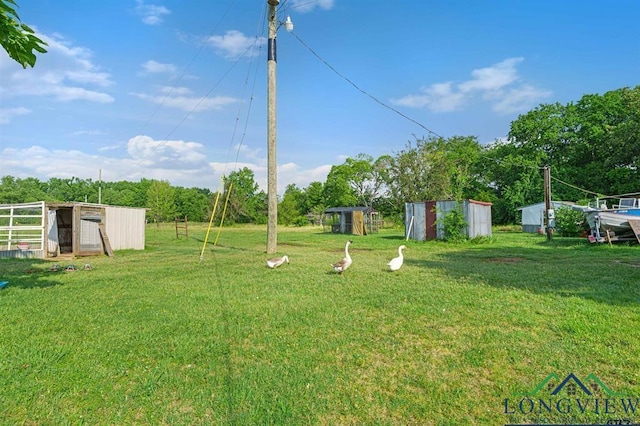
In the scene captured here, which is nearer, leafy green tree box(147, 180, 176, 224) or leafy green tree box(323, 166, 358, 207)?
leafy green tree box(147, 180, 176, 224)

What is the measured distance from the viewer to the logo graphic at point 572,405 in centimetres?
255

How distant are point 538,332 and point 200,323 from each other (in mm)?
4201

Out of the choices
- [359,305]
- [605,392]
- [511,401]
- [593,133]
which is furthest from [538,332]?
[593,133]

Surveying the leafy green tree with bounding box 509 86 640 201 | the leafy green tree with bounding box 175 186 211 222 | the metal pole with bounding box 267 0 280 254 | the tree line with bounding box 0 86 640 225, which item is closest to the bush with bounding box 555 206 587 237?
the tree line with bounding box 0 86 640 225

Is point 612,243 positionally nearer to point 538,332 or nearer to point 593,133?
point 538,332

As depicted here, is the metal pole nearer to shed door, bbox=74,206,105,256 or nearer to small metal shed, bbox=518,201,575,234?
shed door, bbox=74,206,105,256

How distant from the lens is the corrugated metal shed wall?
52.7ft

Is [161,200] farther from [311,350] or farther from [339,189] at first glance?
[311,350]

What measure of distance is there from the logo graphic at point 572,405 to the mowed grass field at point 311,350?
0.03 meters

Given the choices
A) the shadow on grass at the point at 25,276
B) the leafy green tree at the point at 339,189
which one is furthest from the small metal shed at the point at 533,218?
the shadow on grass at the point at 25,276

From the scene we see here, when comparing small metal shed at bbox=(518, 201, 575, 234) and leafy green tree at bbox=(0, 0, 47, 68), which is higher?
leafy green tree at bbox=(0, 0, 47, 68)

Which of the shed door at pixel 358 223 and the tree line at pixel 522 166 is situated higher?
the tree line at pixel 522 166

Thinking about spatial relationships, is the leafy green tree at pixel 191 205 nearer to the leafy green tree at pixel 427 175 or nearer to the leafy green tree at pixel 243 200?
the leafy green tree at pixel 243 200

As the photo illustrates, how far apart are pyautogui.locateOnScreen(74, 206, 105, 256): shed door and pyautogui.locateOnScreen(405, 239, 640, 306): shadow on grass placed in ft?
41.1
